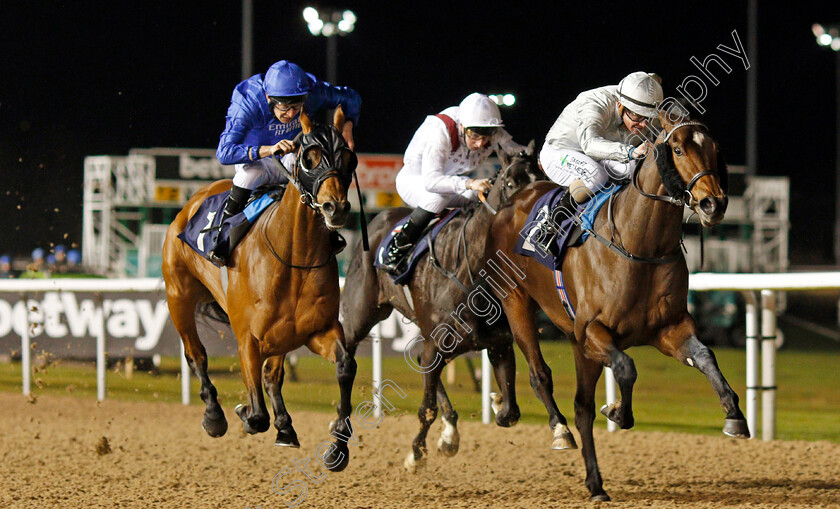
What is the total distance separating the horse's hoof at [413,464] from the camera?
5.17 metres

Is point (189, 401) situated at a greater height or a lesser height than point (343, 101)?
lesser

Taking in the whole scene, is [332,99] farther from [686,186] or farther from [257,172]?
[686,186]

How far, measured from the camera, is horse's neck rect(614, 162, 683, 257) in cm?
390

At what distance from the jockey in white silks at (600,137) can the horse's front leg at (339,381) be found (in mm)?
1228

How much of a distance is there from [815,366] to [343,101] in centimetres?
973

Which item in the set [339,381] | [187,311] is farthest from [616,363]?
[187,311]

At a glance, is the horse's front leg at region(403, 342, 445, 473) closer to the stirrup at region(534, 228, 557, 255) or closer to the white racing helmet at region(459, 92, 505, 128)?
the stirrup at region(534, 228, 557, 255)

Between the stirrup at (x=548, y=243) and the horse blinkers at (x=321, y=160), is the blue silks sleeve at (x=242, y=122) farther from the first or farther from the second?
the stirrup at (x=548, y=243)

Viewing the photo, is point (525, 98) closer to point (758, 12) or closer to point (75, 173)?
point (758, 12)

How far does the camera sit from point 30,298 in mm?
8586

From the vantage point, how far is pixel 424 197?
534 cm

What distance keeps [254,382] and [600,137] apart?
6.33 ft

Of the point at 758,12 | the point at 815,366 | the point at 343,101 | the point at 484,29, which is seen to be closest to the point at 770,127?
the point at 758,12

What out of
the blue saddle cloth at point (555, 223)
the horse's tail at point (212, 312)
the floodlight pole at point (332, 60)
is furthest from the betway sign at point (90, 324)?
the floodlight pole at point (332, 60)
